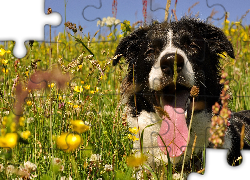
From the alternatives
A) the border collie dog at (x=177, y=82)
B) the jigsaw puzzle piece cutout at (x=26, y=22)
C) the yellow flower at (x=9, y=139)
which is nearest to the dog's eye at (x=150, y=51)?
the border collie dog at (x=177, y=82)

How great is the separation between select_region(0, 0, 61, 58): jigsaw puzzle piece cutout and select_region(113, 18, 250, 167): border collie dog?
3.05 ft

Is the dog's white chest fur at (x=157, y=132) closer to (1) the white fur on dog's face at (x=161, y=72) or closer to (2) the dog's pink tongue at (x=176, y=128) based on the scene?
(2) the dog's pink tongue at (x=176, y=128)

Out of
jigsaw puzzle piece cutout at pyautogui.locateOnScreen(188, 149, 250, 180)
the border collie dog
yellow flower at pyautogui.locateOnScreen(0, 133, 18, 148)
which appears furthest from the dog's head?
yellow flower at pyautogui.locateOnScreen(0, 133, 18, 148)

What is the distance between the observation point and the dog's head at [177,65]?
2.65 metres

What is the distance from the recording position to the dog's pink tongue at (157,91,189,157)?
8.38ft

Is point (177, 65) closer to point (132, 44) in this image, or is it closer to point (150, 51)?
point (150, 51)

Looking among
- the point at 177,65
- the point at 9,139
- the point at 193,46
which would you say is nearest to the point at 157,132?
the point at 177,65

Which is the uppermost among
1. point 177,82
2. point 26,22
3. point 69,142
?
point 26,22

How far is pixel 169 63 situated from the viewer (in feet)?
8.14

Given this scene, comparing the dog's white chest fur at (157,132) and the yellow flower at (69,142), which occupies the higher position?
the yellow flower at (69,142)

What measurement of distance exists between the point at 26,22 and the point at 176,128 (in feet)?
5.34

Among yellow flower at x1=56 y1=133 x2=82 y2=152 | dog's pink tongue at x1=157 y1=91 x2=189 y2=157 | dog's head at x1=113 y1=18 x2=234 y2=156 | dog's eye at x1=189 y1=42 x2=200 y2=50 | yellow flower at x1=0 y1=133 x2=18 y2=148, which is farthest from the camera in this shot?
dog's eye at x1=189 y1=42 x2=200 y2=50

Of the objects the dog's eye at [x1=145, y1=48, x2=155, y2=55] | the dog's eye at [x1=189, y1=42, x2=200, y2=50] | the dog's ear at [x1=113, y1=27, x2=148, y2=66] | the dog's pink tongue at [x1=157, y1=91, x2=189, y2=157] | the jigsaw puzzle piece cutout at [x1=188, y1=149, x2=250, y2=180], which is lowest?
the jigsaw puzzle piece cutout at [x1=188, y1=149, x2=250, y2=180]

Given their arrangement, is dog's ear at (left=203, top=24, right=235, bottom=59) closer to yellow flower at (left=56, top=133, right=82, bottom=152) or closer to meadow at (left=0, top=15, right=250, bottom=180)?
meadow at (left=0, top=15, right=250, bottom=180)
